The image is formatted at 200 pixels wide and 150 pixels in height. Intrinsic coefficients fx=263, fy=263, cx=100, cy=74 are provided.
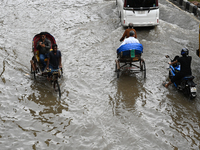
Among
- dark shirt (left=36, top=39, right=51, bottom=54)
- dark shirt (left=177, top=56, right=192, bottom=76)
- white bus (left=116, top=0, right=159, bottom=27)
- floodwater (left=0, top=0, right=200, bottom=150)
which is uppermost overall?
white bus (left=116, top=0, right=159, bottom=27)

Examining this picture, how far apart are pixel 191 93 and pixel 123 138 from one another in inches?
110

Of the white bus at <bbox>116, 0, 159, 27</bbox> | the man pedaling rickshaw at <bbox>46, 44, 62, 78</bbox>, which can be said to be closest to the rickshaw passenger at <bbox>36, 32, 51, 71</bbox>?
the man pedaling rickshaw at <bbox>46, 44, 62, 78</bbox>

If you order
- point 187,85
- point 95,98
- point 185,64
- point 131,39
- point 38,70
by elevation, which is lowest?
point 95,98

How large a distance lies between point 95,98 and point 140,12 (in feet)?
22.0

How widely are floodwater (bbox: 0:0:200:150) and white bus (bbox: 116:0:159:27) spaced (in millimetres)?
710

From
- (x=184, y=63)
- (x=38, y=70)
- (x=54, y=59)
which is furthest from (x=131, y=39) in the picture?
(x=38, y=70)

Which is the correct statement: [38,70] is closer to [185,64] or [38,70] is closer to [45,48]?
[45,48]

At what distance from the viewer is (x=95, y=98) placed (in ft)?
27.3

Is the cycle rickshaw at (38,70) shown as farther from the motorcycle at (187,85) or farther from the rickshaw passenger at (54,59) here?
the motorcycle at (187,85)

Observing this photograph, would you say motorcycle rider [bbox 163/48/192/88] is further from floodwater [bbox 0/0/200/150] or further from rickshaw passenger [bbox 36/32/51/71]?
rickshaw passenger [bbox 36/32/51/71]

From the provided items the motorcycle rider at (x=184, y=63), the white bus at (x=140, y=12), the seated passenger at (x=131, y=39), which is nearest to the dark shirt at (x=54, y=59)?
the seated passenger at (x=131, y=39)

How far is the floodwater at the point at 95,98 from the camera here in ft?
21.3

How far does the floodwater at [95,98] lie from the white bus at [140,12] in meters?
0.71

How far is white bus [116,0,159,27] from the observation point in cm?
1330
